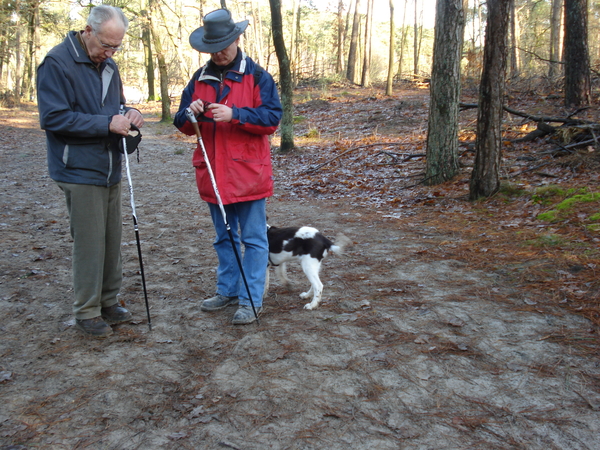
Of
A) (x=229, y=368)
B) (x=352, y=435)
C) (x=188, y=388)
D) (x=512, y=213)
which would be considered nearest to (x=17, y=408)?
(x=188, y=388)

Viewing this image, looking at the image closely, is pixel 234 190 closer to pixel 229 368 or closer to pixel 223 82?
pixel 223 82

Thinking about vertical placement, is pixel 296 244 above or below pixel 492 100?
below

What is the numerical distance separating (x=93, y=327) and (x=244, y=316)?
1.22 meters

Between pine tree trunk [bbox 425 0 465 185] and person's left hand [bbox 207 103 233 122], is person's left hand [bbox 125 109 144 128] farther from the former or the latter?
pine tree trunk [bbox 425 0 465 185]

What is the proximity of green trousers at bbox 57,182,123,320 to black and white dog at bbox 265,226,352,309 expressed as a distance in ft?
Answer: 4.69

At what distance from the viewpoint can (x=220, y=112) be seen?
3.49m

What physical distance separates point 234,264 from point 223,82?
5.36 ft

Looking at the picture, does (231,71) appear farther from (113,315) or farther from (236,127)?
(113,315)

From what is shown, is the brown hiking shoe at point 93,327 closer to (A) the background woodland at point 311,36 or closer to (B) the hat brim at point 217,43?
(B) the hat brim at point 217,43

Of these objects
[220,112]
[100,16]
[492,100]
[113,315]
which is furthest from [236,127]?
[492,100]

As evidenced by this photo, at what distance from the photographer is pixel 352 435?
2602 millimetres

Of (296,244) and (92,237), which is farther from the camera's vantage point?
(296,244)

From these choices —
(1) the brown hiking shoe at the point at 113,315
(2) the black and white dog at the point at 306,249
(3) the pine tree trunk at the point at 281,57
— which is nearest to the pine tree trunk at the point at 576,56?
(3) the pine tree trunk at the point at 281,57

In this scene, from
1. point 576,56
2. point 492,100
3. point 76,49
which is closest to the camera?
point 76,49
